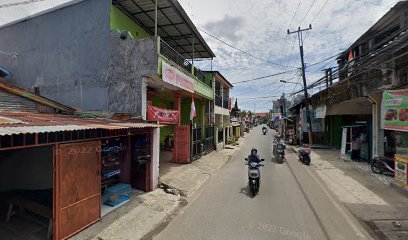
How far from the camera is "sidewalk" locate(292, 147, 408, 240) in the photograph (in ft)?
19.1

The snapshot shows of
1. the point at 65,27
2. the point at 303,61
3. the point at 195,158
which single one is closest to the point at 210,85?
the point at 195,158

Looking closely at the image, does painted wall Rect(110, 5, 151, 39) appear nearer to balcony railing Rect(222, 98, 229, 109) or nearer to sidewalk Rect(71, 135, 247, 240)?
sidewalk Rect(71, 135, 247, 240)

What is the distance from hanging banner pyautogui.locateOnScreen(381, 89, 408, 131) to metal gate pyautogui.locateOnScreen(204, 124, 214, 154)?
11.0m

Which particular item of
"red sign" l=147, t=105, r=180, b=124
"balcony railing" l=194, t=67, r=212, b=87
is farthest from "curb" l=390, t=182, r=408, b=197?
"balcony railing" l=194, t=67, r=212, b=87

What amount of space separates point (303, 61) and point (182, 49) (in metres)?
12.0

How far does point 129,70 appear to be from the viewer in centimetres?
907

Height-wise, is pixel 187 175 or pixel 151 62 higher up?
pixel 151 62

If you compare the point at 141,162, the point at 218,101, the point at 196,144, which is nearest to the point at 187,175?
the point at 141,162

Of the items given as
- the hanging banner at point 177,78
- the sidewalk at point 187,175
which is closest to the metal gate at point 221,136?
the sidewalk at point 187,175

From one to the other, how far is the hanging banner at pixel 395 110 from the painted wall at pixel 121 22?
42.0 ft

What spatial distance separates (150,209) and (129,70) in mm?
5597

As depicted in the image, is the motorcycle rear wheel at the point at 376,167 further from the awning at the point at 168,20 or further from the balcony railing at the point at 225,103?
the balcony railing at the point at 225,103

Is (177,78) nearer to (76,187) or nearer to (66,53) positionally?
(66,53)

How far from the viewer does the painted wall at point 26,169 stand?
7.01 metres
